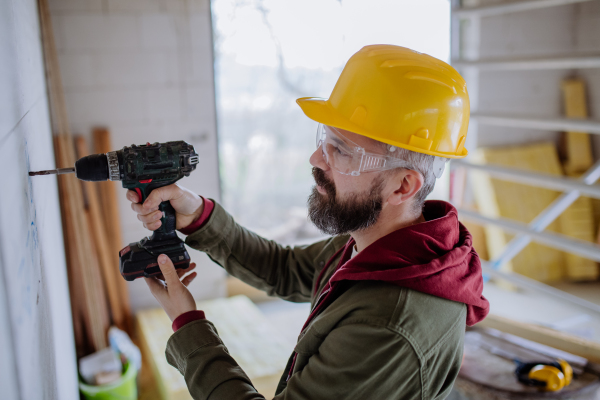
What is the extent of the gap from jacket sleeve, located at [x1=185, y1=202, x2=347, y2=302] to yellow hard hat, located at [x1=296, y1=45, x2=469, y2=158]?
48 centimetres

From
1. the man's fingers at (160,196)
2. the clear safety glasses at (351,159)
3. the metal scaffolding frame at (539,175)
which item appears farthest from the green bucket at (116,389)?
the metal scaffolding frame at (539,175)

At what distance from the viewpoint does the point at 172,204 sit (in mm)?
1447

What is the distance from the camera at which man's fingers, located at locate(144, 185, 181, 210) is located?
136 centimetres

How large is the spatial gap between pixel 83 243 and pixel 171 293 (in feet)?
6.03

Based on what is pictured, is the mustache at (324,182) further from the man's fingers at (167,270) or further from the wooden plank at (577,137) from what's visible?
the wooden plank at (577,137)

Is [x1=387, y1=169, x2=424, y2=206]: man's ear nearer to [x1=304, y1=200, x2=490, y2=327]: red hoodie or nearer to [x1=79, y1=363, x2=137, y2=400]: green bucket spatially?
[x1=304, y1=200, x2=490, y2=327]: red hoodie

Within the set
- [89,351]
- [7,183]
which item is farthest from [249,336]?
[7,183]

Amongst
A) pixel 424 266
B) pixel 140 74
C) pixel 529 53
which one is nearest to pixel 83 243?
pixel 140 74

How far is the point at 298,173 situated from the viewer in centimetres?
390

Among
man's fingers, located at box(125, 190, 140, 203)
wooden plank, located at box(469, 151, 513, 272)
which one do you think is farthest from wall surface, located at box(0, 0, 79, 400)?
wooden plank, located at box(469, 151, 513, 272)

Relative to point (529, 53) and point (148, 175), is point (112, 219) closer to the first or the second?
point (148, 175)

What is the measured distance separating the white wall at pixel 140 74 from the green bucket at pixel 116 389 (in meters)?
0.78

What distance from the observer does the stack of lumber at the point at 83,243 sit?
2740mm

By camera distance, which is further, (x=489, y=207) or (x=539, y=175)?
(x=489, y=207)
